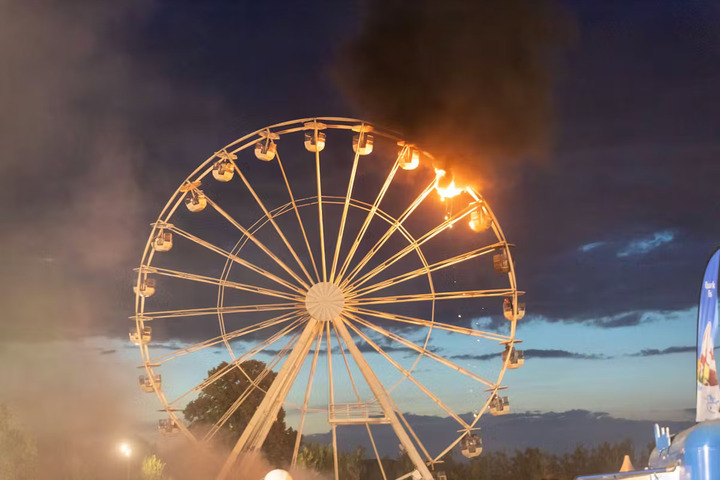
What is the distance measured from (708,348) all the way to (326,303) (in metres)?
10.4

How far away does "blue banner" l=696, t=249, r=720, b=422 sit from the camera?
2269 cm

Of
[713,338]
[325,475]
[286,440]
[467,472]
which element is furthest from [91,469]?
[467,472]

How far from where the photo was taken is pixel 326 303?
20.6 m

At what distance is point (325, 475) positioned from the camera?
4525 cm

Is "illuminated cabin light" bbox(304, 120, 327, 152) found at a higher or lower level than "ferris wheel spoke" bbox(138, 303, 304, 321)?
higher

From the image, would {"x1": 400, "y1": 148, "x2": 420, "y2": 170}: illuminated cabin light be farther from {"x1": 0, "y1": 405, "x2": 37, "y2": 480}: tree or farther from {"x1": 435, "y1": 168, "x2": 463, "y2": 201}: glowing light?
{"x1": 0, "y1": 405, "x2": 37, "y2": 480}: tree

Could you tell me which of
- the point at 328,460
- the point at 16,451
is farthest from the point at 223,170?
the point at 328,460

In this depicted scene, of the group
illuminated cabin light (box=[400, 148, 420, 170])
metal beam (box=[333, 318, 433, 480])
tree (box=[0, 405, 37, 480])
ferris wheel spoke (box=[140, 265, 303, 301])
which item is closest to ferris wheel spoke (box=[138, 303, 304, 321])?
ferris wheel spoke (box=[140, 265, 303, 301])

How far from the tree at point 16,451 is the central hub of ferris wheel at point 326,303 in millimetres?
15640

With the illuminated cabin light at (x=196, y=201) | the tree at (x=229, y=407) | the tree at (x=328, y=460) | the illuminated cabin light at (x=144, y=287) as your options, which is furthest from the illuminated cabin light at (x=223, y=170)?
the tree at (x=328, y=460)

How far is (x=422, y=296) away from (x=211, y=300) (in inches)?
950

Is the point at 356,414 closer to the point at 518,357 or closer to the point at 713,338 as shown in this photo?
the point at 518,357

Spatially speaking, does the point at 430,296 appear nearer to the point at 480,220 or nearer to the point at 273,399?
the point at 480,220

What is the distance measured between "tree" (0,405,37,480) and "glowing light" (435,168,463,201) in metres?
18.9
